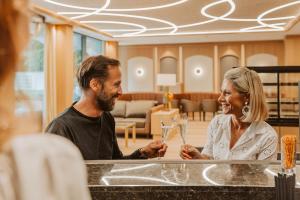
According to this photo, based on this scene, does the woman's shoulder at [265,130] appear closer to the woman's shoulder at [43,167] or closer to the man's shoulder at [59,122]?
the man's shoulder at [59,122]

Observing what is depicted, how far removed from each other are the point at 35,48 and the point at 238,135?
198cm

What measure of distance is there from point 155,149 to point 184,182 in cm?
63

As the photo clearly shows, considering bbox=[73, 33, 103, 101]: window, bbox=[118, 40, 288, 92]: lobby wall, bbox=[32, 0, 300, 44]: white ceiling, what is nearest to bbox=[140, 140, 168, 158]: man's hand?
bbox=[32, 0, 300, 44]: white ceiling

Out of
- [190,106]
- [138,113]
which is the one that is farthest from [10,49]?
[190,106]

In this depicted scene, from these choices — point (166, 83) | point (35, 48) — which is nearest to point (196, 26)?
point (166, 83)

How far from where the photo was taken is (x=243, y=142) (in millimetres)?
2326

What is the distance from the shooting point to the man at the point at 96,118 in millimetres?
2160

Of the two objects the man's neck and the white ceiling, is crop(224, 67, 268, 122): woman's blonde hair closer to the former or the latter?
the man's neck

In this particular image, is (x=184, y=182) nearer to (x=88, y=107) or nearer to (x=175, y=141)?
(x=88, y=107)

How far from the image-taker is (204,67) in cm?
1747

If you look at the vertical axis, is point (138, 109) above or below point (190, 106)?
above

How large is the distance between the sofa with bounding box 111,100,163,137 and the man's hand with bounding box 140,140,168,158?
769cm

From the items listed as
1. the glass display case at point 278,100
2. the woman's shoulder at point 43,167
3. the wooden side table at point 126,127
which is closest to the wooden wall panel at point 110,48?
the wooden side table at point 126,127

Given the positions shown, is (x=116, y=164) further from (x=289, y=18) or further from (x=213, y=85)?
(x=213, y=85)
